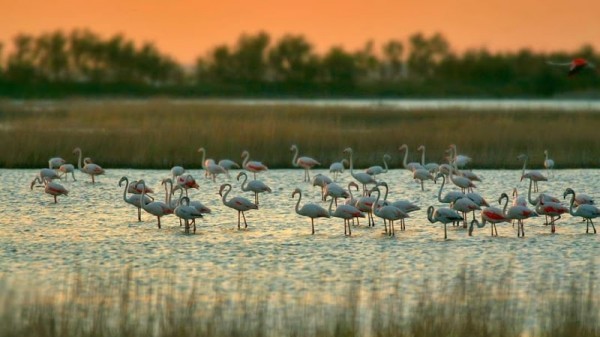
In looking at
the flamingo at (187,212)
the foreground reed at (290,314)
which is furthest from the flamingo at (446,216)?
the foreground reed at (290,314)

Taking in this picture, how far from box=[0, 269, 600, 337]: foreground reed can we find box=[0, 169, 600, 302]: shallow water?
29 centimetres

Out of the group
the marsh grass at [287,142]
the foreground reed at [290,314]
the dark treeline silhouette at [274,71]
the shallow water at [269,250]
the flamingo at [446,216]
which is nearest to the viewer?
the foreground reed at [290,314]

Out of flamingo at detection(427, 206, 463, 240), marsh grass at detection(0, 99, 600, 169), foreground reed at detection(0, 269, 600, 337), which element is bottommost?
foreground reed at detection(0, 269, 600, 337)

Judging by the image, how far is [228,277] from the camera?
30.6ft

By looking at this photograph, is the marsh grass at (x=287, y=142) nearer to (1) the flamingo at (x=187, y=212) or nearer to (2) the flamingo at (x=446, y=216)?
(1) the flamingo at (x=187, y=212)

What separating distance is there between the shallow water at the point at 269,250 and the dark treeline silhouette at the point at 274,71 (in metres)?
43.2

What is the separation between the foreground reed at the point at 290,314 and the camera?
22.9ft

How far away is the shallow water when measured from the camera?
9203 mm

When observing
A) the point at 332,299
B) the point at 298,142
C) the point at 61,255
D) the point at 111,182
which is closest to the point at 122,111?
the point at 298,142

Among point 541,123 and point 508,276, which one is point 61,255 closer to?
point 508,276

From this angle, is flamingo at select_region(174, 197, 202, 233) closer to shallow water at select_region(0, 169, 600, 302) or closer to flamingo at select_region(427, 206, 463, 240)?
shallow water at select_region(0, 169, 600, 302)

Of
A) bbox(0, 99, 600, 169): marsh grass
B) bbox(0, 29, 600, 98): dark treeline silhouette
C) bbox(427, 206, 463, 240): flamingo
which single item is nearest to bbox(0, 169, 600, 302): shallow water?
bbox(427, 206, 463, 240): flamingo

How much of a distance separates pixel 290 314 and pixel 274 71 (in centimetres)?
5863

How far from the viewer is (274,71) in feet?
217
